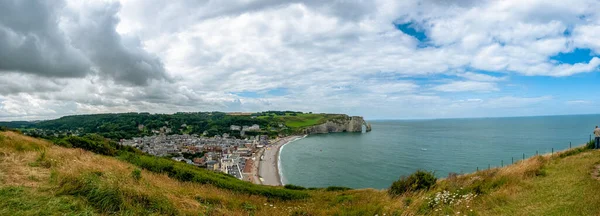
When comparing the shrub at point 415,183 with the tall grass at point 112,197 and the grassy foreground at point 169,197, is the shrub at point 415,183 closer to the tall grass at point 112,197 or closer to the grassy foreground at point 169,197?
the grassy foreground at point 169,197

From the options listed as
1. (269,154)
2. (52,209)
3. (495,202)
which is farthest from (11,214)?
(269,154)

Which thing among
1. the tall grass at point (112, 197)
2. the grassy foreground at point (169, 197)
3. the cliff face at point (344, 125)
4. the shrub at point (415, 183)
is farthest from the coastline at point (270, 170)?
the cliff face at point (344, 125)

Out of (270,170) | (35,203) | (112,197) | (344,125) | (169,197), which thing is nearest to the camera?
(35,203)

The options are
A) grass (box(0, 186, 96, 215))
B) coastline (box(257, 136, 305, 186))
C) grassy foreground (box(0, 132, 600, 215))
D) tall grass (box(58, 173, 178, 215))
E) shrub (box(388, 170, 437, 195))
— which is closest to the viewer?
grass (box(0, 186, 96, 215))

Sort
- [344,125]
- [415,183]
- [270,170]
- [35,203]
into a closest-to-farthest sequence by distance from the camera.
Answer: [35,203], [415,183], [270,170], [344,125]

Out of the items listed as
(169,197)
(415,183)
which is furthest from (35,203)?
(415,183)

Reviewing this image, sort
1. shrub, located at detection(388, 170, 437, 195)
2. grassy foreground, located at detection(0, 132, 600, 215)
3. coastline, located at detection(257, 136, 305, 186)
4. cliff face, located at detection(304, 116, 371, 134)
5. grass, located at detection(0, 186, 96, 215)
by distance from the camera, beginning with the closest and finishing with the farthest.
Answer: grass, located at detection(0, 186, 96, 215)
grassy foreground, located at detection(0, 132, 600, 215)
shrub, located at detection(388, 170, 437, 195)
coastline, located at detection(257, 136, 305, 186)
cliff face, located at detection(304, 116, 371, 134)

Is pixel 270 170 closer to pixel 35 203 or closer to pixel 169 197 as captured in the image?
pixel 169 197

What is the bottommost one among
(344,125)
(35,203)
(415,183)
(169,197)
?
(344,125)

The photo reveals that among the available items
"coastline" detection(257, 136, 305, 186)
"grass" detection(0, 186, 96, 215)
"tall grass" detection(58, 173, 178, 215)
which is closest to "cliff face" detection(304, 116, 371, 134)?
"coastline" detection(257, 136, 305, 186)

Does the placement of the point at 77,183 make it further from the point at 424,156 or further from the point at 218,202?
the point at 424,156

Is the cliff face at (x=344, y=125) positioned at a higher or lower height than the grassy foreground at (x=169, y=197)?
lower

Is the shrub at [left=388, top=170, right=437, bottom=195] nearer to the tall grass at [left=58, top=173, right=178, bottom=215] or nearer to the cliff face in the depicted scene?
the tall grass at [left=58, top=173, right=178, bottom=215]

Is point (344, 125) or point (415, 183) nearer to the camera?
point (415, 183)
